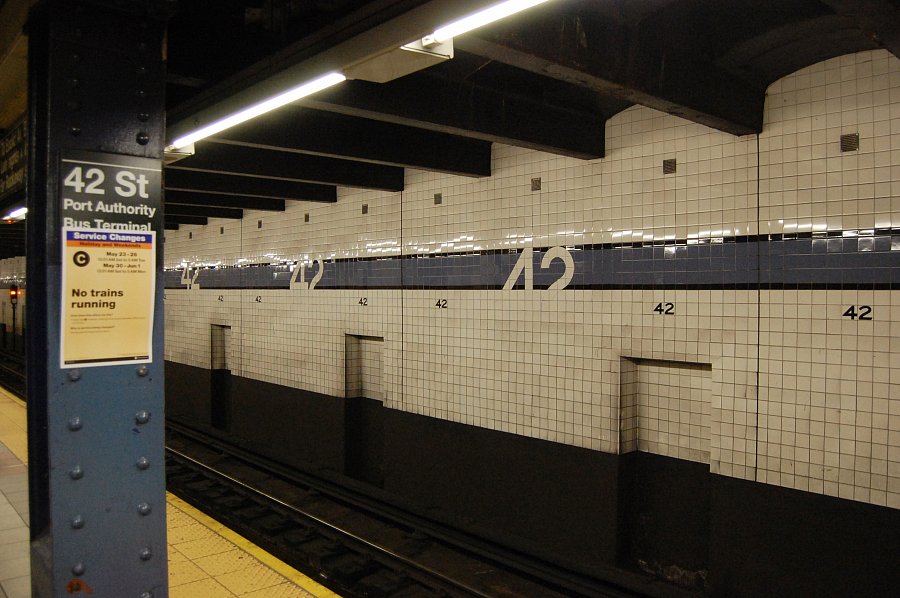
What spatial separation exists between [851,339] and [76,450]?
14.2ft

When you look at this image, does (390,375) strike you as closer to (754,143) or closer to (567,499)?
(567,499)

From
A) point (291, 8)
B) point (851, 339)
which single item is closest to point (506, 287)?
point (851, 339)

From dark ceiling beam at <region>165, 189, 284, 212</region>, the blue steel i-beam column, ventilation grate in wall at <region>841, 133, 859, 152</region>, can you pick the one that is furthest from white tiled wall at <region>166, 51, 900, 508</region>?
the blue steel i-beam column

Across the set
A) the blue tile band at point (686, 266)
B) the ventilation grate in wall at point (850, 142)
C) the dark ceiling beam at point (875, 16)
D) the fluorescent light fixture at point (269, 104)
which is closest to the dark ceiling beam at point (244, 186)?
the blue tile band at point (686, 266)

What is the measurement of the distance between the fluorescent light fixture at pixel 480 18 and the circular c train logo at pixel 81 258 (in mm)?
1429

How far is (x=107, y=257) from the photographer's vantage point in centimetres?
220

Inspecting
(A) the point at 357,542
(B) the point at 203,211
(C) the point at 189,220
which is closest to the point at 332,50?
(A) the point at 357,542

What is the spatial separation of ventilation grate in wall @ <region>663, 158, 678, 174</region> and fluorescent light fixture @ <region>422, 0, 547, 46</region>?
125 inches

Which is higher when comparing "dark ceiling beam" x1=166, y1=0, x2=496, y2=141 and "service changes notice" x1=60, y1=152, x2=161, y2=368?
"dark ceiling beam" x1=166, y1=0, x2=496, y2=141

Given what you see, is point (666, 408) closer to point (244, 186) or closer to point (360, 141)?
point (360, 141)

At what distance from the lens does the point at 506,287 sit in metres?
6.29

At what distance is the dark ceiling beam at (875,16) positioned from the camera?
236 cm

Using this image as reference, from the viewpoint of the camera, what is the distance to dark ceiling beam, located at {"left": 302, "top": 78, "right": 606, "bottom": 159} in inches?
168

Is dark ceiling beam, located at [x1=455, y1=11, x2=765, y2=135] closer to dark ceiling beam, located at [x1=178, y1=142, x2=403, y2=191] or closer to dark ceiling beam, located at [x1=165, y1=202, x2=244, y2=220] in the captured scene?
dark ceiling beam, located at [x1=178, y1=142, x2=403, y2=191]
